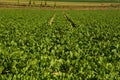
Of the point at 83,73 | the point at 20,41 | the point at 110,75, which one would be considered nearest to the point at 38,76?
the point at 83,73

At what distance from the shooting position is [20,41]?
542 inches

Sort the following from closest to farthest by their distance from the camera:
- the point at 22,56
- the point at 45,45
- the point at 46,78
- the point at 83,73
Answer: the point at 46,78, the point at 83,73, the point at 22,56, the point at 45,45

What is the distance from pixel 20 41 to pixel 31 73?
604 cm

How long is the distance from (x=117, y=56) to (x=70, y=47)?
8.19 ft

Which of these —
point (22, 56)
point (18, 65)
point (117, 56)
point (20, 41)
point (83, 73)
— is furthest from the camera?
point (20, 41)

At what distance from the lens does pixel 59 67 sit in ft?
31.4

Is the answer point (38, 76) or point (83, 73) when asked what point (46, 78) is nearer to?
point (38, 76)

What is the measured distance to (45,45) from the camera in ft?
41.5

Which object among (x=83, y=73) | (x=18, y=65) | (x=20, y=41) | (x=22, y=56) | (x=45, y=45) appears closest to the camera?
(x=83, y=73)

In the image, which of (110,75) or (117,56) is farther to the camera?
(117,56)

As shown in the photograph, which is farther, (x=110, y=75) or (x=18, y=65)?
(x=18, y=65)

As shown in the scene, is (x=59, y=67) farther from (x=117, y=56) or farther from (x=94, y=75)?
(x=117, y=56)

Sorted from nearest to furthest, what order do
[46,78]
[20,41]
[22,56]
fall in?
[46,78]
[22,56]
[20,41]

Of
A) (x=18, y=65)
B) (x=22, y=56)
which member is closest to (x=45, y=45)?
(x=22, y=56)
